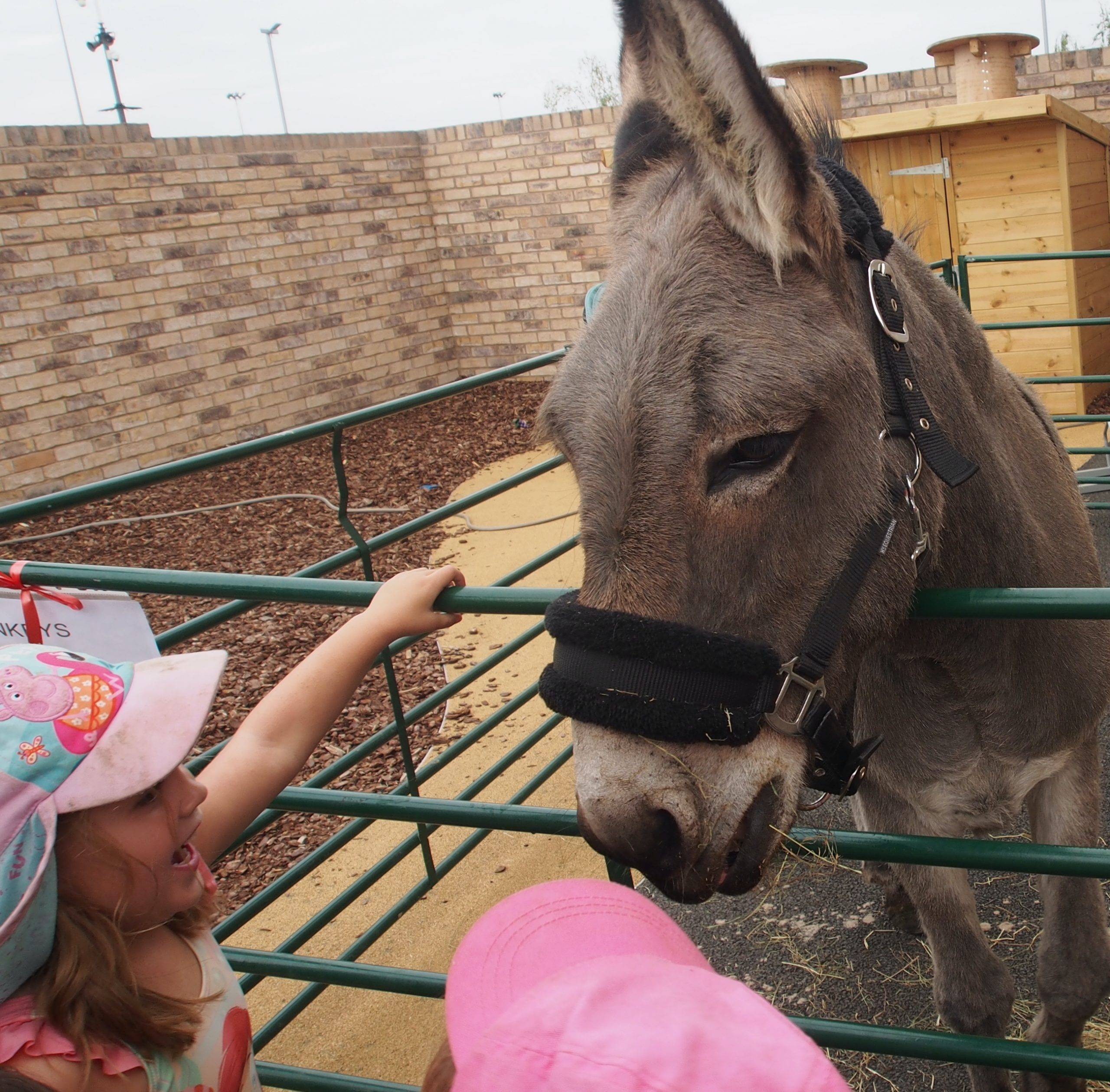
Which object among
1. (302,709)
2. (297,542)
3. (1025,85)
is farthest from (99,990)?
(1025,85)

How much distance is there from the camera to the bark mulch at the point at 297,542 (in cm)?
487

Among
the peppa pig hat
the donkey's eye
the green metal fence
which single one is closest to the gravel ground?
the green metal fence

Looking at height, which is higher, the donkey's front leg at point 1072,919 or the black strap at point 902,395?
the black strap at point 902,395

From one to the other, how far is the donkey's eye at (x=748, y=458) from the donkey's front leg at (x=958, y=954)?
1.16m

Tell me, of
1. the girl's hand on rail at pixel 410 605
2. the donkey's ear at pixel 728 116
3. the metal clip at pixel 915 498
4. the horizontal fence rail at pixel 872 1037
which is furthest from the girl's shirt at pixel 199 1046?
the donkey's ear at pixel 728 116

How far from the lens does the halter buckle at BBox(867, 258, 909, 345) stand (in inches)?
61.1

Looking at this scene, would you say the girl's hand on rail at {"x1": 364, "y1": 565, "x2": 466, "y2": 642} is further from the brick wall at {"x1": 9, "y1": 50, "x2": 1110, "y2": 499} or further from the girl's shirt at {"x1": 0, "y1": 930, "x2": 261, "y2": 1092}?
the brick wall at {"x1": 9, "y1": 50, "x2": 1110, "y2": 499}

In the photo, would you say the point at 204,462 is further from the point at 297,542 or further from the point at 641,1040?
the point at 297,542

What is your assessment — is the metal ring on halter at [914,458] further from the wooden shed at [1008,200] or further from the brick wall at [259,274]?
the brick wall at [259,274]

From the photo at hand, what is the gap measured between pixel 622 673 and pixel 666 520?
228 mm

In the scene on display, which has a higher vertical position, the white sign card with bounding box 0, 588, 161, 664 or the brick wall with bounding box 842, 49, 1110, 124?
the brick wall with bounding box 842, 49, 1110, 124

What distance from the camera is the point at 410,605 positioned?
1552mm

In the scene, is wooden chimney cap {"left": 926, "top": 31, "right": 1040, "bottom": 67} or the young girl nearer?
the young girl

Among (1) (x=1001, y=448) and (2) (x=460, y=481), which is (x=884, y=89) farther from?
(1) (x=1001, y=448)
